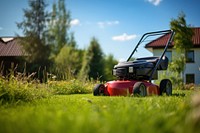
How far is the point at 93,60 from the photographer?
3419cm

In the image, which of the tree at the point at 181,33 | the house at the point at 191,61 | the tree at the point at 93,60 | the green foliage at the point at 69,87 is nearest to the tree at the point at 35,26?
the tree at the point at 93,60

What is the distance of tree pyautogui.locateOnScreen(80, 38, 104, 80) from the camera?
33.6m

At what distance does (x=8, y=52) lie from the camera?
3522 centimetres

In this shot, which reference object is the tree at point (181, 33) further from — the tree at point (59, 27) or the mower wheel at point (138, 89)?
the tree at point (59, 27)

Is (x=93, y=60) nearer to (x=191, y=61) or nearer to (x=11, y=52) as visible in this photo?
(x=11, y=52)

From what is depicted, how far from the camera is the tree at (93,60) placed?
3364 cm

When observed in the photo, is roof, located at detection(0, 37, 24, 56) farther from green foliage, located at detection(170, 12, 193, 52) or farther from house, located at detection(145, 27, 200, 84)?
green foliage, located at detection(170, 12, 193, 52)

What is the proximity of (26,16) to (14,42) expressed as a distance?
4896 millimetres

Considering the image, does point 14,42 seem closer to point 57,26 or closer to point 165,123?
point 57,26

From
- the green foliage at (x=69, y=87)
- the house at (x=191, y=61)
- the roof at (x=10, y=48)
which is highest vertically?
the roof at (x=10, y=48)

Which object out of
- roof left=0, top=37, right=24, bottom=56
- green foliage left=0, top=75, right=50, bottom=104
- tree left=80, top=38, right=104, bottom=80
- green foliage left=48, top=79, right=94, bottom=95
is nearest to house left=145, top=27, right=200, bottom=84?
tree left=80, top=38, right=104, bottom=80

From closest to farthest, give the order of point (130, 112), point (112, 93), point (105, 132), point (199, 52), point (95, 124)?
point (105, 132) → point (95, 124) → point (130, 112) → point (112, 93) → point (199, 52)

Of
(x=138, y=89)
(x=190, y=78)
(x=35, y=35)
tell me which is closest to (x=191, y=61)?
(x=190, y=78)

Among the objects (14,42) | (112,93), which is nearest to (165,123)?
(112,93)
